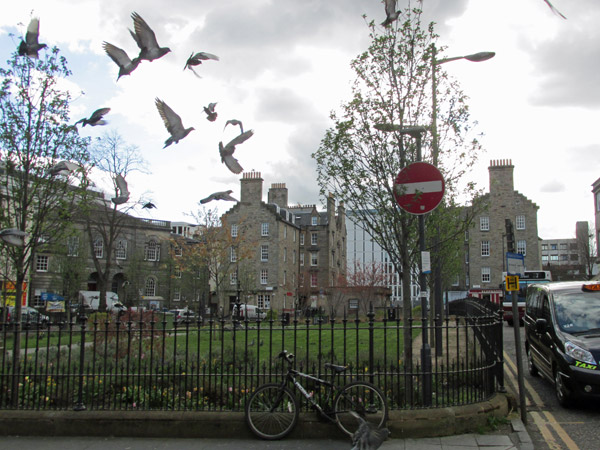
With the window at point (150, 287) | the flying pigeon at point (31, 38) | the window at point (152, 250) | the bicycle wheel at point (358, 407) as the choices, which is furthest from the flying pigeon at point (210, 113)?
the window at point (152, 250)

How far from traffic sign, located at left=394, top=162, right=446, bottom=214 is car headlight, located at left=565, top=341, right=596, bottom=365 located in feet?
11.2

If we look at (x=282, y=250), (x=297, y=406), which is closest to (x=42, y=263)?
(x=282, y=250)

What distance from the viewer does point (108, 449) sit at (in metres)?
6.02

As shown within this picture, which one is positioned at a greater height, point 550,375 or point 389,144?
point 389,144

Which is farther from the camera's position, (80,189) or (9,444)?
(80,189)

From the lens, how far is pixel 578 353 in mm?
8031

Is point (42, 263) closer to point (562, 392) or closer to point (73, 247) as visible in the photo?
point (73, 247)

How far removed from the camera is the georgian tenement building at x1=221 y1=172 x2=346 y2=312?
5600cm

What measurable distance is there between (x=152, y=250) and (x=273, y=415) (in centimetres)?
6425

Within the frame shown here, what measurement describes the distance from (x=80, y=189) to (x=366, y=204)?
203 inches

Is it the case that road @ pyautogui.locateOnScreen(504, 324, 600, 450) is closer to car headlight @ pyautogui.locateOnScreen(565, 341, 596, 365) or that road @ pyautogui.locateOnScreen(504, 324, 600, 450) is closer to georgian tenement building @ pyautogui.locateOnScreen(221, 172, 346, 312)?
car headlight @ pyautogui.locateOnScreen(565, 341, 596, 365)

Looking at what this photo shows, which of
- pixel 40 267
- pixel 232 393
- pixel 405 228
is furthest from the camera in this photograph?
pixel 40 267

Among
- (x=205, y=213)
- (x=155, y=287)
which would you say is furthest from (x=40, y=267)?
(x=205, y=213)

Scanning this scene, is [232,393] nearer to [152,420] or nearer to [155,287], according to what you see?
[152,420]
